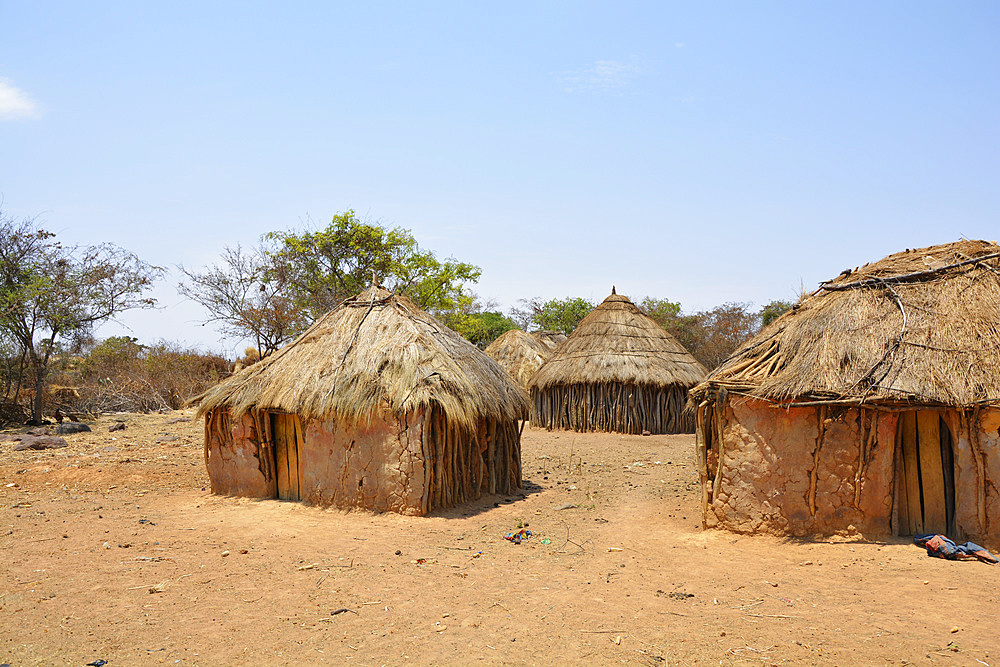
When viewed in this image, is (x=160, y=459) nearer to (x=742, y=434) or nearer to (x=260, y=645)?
(x=260, y=645)

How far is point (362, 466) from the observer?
337 inches

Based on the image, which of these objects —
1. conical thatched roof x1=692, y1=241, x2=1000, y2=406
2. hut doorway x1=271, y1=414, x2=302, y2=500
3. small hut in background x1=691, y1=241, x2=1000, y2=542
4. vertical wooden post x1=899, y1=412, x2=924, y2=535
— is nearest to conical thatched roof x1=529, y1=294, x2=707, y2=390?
conical thatched roof x1=692, y1=241, x2=1000, y2=406

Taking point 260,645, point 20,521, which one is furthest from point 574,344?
point 260,645

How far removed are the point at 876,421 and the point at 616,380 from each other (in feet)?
35.1

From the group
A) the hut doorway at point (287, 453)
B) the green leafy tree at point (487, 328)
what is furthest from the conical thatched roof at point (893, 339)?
the green leafy tree at point (487, 328)

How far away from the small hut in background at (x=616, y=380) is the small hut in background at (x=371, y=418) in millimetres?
7747

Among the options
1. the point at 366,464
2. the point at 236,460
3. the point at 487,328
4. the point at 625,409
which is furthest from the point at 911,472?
the point at 487,328

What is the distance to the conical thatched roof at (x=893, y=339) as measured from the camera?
6633 mm

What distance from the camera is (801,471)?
6.96m

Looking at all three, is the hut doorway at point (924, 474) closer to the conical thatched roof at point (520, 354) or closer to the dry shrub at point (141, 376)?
the conical thatched roof at point (520, 354)

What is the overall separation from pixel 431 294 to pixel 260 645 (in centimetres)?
2251

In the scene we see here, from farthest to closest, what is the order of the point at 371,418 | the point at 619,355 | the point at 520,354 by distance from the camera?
the point at 520,354, the point at 619,355, the point at 371,418

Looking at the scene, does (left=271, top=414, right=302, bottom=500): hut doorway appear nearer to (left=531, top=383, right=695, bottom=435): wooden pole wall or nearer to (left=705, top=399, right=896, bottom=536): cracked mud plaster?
(left=705, top=399, right=896, bottom=536): cracked mud plaster

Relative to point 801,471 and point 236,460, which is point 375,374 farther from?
point 801,471
